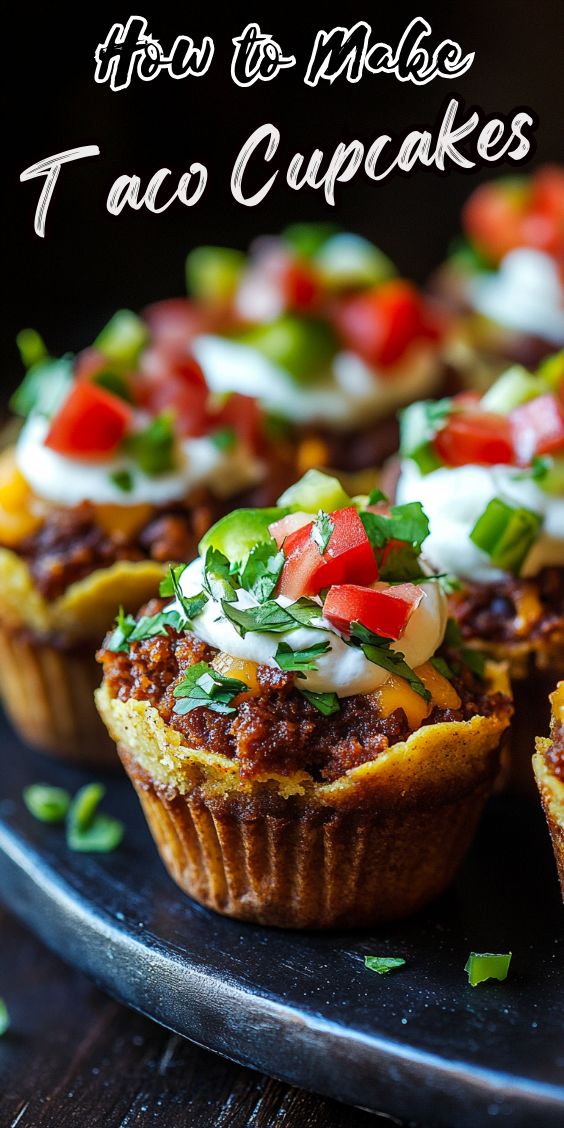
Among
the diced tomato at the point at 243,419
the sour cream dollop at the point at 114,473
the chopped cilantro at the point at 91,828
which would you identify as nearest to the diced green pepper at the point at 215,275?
the diced tomato at the point at 243,419

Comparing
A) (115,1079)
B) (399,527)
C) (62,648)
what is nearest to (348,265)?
(62,648)

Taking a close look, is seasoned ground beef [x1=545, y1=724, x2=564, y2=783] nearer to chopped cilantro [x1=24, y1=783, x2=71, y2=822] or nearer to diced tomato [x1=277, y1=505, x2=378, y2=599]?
diced tomato [x1=277, y1=505, x2=378, y2=599]

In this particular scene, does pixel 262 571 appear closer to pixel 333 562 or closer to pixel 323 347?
pixel 333 562

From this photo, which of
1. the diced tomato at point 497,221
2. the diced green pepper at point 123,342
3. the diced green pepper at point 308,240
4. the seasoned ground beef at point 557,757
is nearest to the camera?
the seasoned ground beef at point 557,757

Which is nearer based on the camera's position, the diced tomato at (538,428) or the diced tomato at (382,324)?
the diced tomato at (538,428)

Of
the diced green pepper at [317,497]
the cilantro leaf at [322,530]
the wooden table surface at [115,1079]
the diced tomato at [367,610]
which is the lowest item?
the wooden table surface at [115,1079]

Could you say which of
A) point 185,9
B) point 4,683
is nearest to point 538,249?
point 185,9

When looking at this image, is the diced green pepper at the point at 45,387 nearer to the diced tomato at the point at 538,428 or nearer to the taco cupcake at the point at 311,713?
the taco cupcake at the point at 311,713
